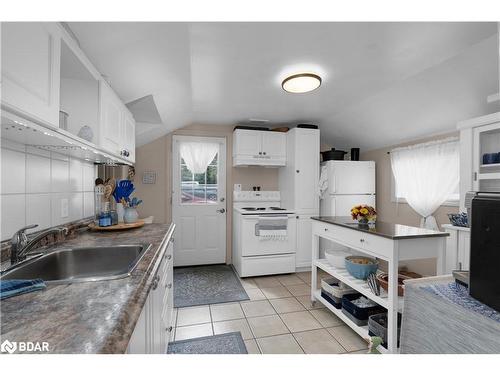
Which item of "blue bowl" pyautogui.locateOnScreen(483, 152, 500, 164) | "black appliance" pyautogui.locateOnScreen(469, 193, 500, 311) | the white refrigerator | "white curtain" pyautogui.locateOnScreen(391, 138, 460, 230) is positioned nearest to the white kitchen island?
"black appliance" pyautogui.locateOnScreen(469, 193, 500, 311)

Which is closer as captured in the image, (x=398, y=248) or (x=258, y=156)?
(x=398, y=248)

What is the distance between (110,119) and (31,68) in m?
0.86

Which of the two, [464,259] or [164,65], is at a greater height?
[164,65]

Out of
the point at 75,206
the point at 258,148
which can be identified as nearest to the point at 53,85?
the point at 75,206

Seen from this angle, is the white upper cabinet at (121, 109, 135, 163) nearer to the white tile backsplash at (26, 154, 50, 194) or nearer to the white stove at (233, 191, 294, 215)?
the white tile backsplash at (26, 154, 50, 194)

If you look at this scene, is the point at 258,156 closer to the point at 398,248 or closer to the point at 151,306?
the point at 398,248

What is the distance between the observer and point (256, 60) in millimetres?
2092

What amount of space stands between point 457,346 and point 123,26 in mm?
2065

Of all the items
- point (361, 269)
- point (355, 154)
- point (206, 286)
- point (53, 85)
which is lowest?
point (206, 286)

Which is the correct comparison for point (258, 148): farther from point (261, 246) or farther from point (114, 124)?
point (114, 124)

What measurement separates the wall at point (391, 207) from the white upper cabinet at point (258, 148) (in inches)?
64.0

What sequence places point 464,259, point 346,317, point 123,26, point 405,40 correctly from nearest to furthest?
point 123,26
point 405,40
point 346,317
point 464,259

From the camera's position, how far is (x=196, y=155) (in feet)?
12.5

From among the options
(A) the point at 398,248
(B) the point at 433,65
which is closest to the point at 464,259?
(A) the point at 398,248
